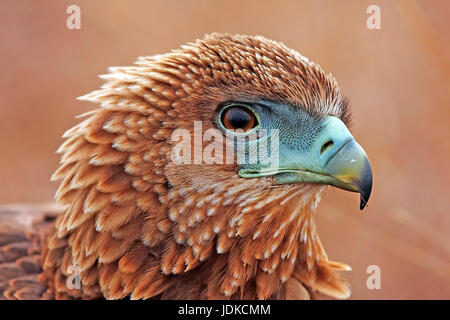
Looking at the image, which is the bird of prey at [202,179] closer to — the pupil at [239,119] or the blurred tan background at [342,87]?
the pupil at [239,119]

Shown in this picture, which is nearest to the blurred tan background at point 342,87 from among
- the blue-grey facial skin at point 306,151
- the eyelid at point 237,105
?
the blue-grey facial skin at point 306,151

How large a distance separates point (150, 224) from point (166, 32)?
4.54 m

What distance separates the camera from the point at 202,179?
109 inches

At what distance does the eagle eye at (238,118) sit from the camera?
2.81 meters

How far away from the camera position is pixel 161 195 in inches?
108

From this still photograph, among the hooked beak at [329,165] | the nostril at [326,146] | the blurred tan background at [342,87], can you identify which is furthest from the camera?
the blurred tan background at [342,87]

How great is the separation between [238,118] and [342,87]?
11.7ft

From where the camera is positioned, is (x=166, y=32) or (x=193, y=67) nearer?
(x=193, y=67)

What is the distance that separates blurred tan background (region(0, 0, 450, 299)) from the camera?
5492mm

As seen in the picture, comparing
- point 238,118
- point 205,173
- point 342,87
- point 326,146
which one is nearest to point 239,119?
point 238,118

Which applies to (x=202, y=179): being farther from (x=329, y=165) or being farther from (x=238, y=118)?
(x=329, y=165)

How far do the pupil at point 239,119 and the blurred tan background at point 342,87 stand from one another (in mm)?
1980

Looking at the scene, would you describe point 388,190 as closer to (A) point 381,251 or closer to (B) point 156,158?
(A) point 381,251
